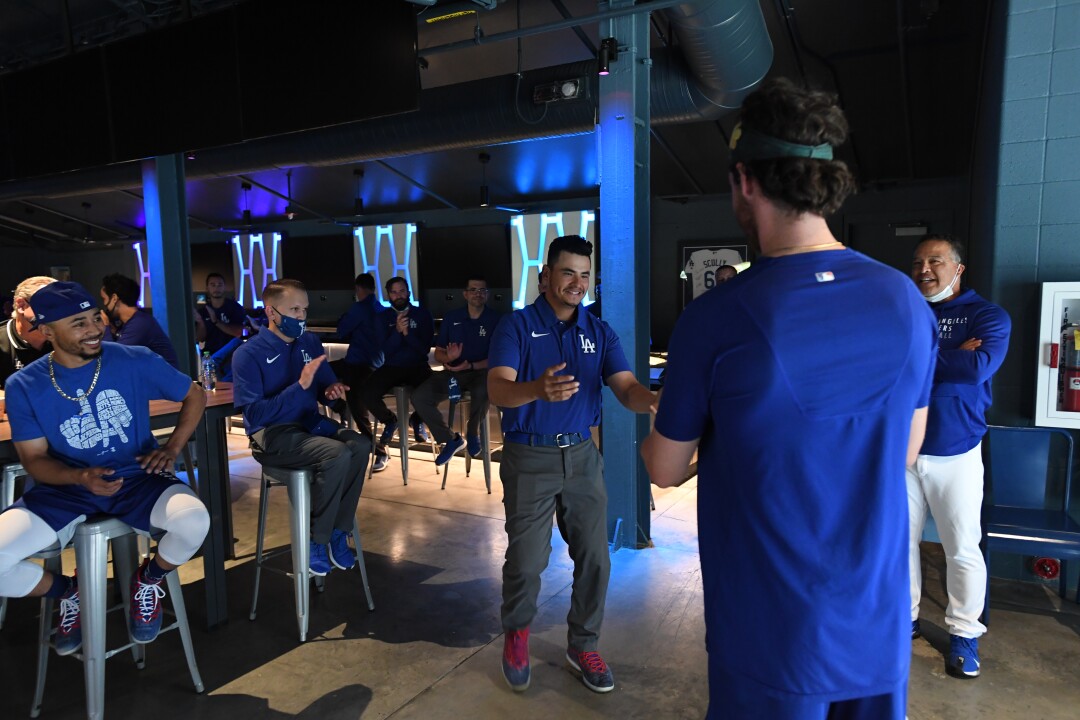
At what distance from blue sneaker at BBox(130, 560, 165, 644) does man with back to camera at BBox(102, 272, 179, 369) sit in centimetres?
195

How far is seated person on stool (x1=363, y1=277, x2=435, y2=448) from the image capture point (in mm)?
6180

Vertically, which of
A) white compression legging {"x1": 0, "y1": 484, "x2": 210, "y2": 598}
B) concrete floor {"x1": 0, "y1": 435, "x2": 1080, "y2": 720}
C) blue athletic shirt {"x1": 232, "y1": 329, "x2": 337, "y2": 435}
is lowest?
concrete floor {"x1": 0, "y1": 435, "x2": 1080, "y2": 720}

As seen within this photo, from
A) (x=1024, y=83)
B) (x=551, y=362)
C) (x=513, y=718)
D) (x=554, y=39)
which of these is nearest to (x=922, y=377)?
(x=551, y=362)

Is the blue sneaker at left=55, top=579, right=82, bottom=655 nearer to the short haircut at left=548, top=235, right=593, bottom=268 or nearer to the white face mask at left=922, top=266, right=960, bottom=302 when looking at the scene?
the short haircut at left=548, top=235, right=593, bottom=268

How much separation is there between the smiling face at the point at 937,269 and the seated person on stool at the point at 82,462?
3155 millimetres

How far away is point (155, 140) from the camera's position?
14.5 ft

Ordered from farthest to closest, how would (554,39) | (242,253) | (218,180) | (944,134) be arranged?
1. (242,253)
2. (218,180)
3. (944,134)
4. (554,39)

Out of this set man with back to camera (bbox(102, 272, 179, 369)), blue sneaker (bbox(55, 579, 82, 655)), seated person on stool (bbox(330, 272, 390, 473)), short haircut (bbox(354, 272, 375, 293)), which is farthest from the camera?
short haircut (bbox(354, 272, 375, 293))

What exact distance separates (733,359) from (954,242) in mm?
2469

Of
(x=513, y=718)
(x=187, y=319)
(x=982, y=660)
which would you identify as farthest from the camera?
(x=187, y=319)

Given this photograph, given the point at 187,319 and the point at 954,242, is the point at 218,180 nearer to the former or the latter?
the point at 187,319

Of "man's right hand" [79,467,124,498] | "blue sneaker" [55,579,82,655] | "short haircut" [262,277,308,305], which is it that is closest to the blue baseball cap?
"man's right hand" [79,467,124,498]

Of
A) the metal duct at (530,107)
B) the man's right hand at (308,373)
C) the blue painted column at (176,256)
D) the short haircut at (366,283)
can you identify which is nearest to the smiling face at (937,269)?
the metal duct at (530,107)

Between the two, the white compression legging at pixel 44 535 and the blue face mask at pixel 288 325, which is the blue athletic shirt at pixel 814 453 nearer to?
the white compression legging at pixel 44 535
